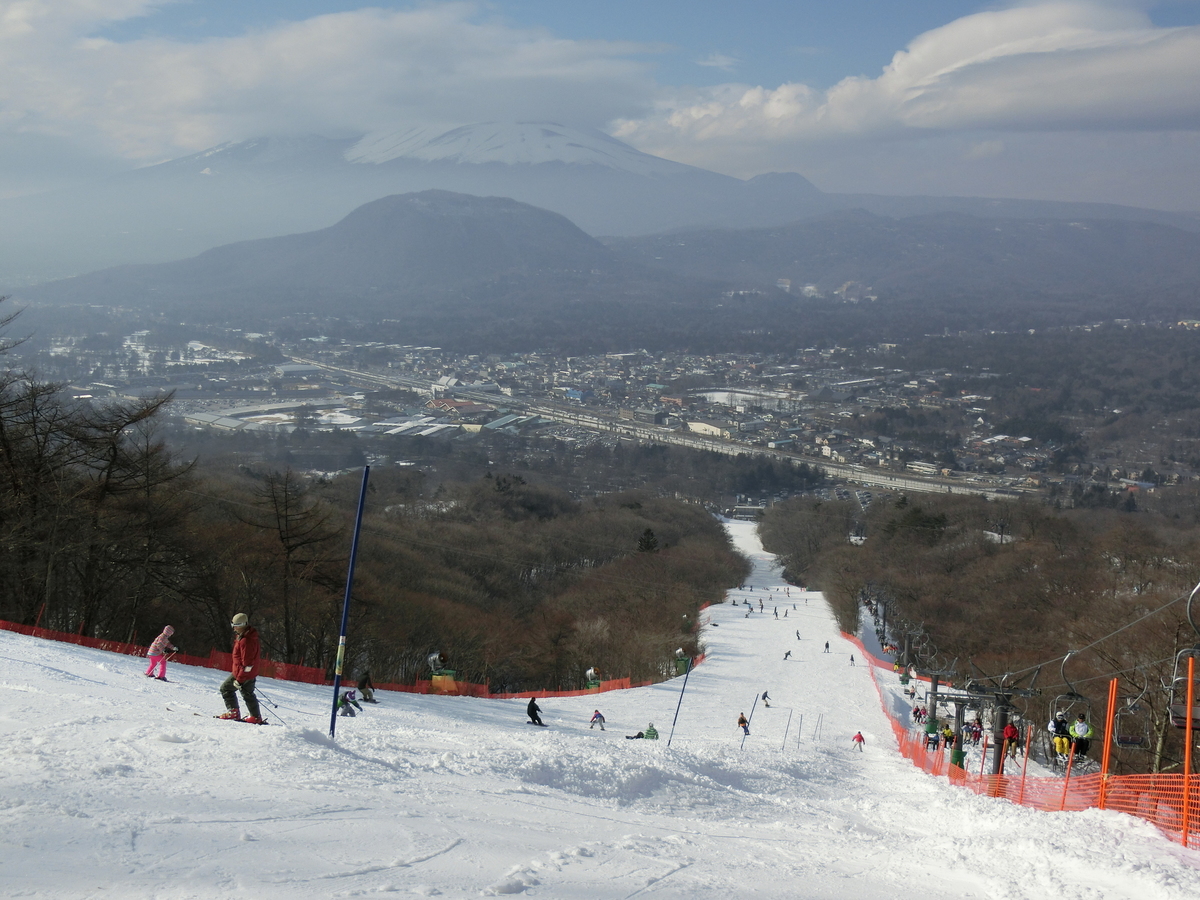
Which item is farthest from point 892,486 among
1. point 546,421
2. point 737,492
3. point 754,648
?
point 754,648

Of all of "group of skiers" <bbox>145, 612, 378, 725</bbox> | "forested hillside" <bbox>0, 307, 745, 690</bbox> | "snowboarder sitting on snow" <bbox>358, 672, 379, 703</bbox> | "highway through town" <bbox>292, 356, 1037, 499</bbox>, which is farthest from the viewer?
"highway through town" <bbox>292, 356, 1037, 499</bbox>

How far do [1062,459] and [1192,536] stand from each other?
9131 centimetres

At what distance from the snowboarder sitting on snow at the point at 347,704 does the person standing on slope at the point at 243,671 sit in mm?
3833

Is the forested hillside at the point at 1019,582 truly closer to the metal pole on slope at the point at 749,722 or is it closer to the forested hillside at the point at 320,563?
the metal pole on slope at the point at 749,722

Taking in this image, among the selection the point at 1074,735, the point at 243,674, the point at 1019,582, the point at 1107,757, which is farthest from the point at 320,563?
the point at 1019,582

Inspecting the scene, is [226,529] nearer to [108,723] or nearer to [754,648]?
[108,723]

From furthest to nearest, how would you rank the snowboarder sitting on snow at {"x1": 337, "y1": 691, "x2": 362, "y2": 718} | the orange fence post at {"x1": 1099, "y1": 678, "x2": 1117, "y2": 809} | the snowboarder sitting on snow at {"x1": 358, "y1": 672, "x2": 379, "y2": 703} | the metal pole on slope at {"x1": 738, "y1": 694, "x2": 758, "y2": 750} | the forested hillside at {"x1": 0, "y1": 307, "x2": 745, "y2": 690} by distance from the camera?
1. the forested hillside at {"x1": 0, "y1": 307, "x2": 745, "y2": 690}
2. the metal pole on slope at {"x1": 738, "y1": 694, "x2": 758, "y2": 750}
3. the snowboarder sitting on snow at {"x1": 358, "y1": 672, "x2": 379, "y2": 703}
4. the snowboarder sitting on snow at {"x1": 337, "y1": 691, "x2": 362, "y2": 718}
5. the orange fence post at {"x1": 1099, "y1": 678, "x2": 1117, "y2": 809}

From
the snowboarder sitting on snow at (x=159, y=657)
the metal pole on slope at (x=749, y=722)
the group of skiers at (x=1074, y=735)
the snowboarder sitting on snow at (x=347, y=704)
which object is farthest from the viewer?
the metal pole on slope at (x=749, y=722)

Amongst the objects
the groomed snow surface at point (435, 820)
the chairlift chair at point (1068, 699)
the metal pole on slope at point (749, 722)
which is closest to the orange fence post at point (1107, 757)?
the groomed snow surface at point (435, 820)

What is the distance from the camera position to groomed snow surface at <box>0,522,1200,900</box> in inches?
238

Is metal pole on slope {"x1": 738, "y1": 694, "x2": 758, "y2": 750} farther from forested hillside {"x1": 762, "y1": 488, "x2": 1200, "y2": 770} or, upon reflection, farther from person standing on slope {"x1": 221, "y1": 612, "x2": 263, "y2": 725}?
person standing on slope {"x1": 221, "y1": 612, "x2": 263, "y2": 725}

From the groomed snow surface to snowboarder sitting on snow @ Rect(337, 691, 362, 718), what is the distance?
28cm

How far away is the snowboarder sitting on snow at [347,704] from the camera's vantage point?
15109 millimetres

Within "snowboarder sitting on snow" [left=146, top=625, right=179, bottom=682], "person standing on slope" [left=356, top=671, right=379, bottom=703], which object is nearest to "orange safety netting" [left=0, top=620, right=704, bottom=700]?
"person standing on slope" [left=356, top=671, right=379, bottom=703]
